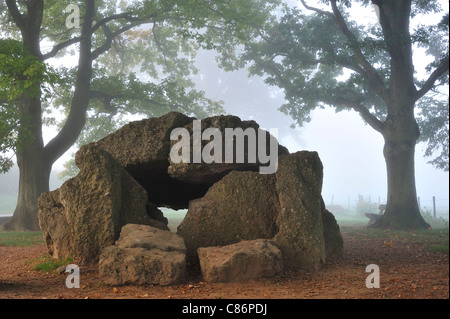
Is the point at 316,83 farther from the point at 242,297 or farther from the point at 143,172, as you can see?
the point at 242,297

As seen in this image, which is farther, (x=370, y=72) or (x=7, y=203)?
(x=7, y=203)

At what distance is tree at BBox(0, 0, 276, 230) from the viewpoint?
14602mm

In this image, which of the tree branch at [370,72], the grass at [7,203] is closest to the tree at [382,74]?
the tree branch at [370,72]

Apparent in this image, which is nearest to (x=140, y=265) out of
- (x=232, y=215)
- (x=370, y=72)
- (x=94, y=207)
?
(x=94, y=207)

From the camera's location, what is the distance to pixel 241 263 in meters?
6.43

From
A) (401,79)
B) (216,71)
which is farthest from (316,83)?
(216,71)

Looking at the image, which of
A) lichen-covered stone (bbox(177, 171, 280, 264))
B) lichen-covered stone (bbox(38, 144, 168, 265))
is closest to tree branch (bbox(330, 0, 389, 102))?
lichen-covered stone (bbox(177, 171, 280, 264))

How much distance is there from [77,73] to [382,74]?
47.1ft

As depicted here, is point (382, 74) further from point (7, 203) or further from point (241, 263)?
point (7, 203)

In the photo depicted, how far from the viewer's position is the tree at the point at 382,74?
1547cm

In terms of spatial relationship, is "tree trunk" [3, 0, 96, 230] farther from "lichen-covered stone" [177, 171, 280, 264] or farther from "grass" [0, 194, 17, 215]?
"grass" [0, 194, 17, 215]

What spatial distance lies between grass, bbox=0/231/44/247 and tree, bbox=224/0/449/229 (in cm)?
1289

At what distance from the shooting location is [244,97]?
7125 centimetres
